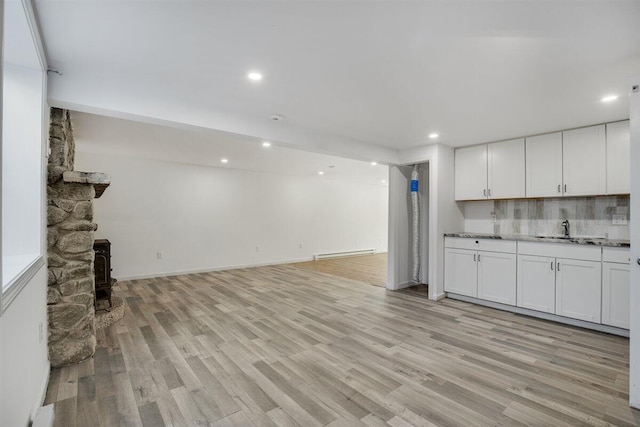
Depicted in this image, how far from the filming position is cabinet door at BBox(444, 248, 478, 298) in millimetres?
4266

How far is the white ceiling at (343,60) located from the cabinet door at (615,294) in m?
1.65

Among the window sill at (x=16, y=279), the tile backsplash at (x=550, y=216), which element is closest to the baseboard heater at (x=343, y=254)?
the tile backsplash at (x=550, y=216)

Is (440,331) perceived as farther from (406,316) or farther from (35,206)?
(35,206)

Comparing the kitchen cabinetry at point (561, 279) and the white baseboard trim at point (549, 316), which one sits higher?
the kitchen cabinetry at point (561, 279)

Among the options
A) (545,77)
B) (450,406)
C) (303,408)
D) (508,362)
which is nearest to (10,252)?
(303,408)

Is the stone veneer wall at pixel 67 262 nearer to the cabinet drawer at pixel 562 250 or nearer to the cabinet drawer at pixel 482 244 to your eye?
the cabinet drawer at pixel 482 244

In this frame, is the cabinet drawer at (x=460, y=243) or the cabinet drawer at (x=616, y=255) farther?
the cabinet drawer at (x=460, y=243)

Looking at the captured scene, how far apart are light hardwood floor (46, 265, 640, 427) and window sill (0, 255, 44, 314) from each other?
94cm

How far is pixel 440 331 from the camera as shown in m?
3.26

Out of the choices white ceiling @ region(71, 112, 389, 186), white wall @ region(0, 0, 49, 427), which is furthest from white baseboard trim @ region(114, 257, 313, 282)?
white wall @ region(0, 0, 49, 427)

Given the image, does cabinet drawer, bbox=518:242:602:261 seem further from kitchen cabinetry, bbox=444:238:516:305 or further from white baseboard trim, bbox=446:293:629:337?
white baseboard trim, bbox=446:293:629:337

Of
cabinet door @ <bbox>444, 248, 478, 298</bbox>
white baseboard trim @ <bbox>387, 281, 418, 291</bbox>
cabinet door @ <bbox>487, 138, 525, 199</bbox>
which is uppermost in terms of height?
cabinet door @ <bbox>487, 138, 525, 199</bbox>

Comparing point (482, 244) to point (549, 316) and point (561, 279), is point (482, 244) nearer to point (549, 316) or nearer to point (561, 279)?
point (561, 279)

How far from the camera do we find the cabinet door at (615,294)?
306cm
